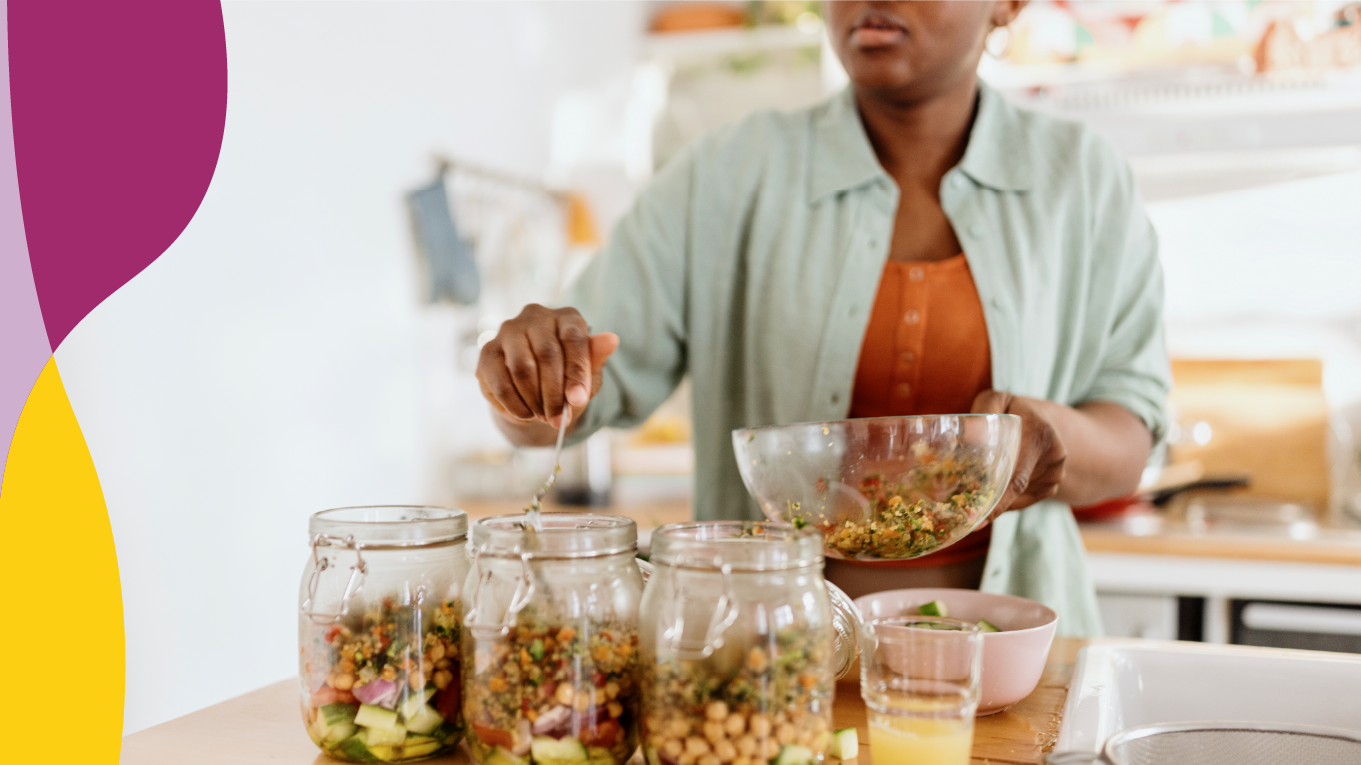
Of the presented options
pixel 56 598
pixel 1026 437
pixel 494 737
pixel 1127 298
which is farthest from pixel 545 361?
pixel 56 598

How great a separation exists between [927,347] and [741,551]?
0.65 meters

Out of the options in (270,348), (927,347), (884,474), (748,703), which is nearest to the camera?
(748,703)

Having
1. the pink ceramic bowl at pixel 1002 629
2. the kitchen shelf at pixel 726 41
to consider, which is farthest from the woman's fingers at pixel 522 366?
the kitchen shelf at pixel 726 41

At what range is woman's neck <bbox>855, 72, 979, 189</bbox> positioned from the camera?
1247 millimetres

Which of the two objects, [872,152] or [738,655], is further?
[872,152]

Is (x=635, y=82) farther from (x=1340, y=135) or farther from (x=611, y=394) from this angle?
→ (x=611, y=394)

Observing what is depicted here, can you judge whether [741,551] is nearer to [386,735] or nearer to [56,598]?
[386,735]

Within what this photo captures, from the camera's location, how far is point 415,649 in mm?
688

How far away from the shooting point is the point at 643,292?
124 centimetres

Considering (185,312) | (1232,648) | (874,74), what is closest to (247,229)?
(185,312)

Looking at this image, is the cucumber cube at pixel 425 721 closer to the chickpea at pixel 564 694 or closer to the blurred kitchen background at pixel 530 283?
the chickpea at pixel 564 694

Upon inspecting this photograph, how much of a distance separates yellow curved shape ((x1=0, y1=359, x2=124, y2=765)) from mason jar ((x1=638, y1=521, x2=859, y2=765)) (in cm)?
107

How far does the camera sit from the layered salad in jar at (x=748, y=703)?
60cm

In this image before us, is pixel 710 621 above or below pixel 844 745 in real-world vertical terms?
above
